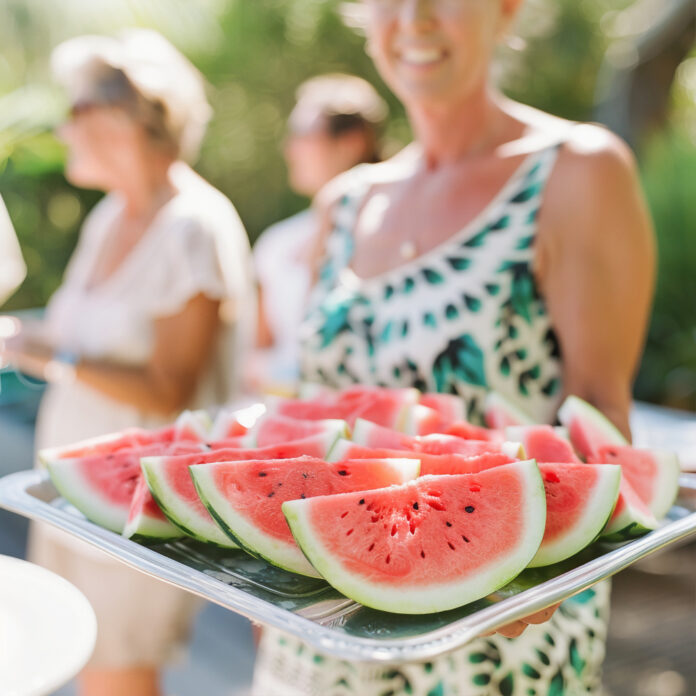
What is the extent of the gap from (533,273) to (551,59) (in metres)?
7.46

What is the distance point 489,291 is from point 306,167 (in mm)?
2219

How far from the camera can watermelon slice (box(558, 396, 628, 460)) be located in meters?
1.24

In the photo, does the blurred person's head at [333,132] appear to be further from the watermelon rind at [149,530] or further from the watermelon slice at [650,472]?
the watermelon rind at [149,530]

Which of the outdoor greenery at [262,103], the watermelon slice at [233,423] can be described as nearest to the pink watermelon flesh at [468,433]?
the watermelon slice at [233,423]

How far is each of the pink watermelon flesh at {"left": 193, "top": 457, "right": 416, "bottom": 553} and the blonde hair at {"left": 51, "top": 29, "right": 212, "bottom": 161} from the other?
5.69 ft

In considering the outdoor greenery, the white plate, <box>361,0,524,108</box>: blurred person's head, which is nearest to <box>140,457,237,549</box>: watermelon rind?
the white plate

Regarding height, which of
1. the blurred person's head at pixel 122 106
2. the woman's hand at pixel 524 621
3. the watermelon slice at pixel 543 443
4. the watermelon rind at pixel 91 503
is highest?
the blurred person's head at pixel 122 106

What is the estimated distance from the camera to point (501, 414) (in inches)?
53.1

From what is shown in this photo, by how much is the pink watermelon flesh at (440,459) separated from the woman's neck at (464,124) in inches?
32.8

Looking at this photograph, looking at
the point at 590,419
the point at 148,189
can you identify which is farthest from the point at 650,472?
the point at 148,189

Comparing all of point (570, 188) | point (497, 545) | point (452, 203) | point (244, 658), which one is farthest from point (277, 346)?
point (497, 545)

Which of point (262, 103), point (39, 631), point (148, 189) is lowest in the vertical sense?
point (39, 631)

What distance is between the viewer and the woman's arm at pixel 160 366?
91.4 inches

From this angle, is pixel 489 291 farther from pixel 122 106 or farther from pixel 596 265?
pixel 122 106
